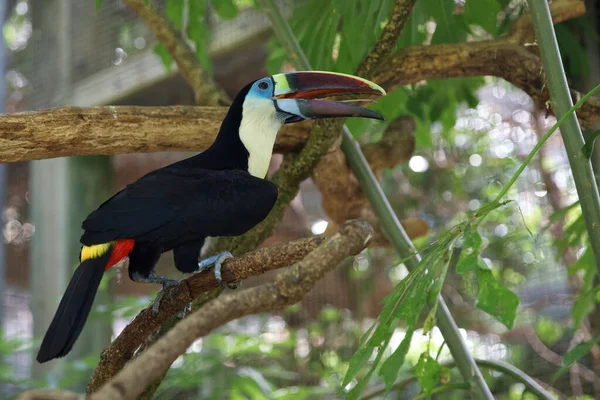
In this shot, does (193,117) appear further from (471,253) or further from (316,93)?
(471,253)

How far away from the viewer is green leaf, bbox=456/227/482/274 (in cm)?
132

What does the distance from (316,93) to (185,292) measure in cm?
81

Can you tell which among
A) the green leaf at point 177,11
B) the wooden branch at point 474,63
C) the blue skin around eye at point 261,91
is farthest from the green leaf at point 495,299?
the green leaf at point 177,11

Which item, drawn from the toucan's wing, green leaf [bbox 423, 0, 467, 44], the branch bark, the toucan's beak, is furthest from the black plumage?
green leaf [bbox 423, 0, 467, 44]

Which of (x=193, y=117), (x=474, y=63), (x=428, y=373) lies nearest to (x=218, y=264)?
(x=428, y=373)

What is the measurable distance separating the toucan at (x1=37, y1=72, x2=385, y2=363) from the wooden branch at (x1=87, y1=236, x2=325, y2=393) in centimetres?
6

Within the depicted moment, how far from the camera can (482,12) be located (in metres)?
2.06

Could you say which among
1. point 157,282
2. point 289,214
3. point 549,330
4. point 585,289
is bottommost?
point 549,330

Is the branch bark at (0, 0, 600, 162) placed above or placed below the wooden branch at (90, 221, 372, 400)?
below

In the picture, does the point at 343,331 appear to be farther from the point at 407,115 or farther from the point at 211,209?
the point at 211,209

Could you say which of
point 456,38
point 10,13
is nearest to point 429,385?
point 456,38

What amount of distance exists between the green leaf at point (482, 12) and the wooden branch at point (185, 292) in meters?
1.01

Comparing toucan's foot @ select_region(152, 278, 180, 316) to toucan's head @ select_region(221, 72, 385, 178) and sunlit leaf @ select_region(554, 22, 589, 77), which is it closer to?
toucan's head @ select_region(221, 72, 385, 178)

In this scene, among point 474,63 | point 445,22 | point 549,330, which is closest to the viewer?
point 474,63
